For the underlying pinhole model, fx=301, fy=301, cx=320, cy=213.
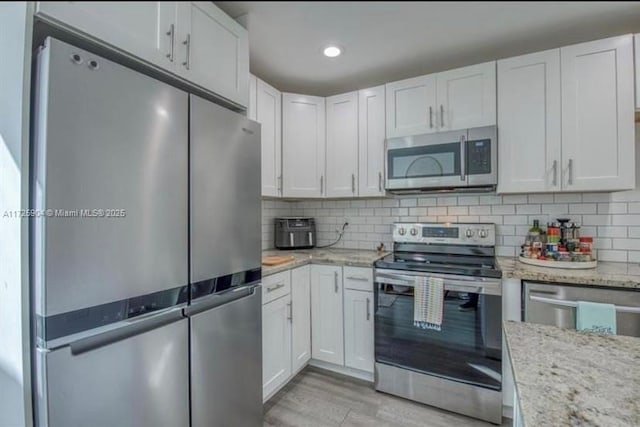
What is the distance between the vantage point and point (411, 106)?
2.13 meters

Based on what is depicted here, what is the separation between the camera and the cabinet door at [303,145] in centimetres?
231

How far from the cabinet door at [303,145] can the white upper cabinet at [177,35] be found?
1.06 m

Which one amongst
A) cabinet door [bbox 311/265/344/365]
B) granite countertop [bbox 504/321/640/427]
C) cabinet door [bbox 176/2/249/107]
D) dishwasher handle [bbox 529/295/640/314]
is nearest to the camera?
granite countertop [bbox 504/321/640/427]

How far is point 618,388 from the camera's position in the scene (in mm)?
623

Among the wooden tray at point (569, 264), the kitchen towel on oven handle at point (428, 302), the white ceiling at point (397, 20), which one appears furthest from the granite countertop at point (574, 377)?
the wooden tray at point (569, 264)

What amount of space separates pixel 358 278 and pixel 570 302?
3.73ft

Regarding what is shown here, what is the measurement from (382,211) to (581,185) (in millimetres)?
1285

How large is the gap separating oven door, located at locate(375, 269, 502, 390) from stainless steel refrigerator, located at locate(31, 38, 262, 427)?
103cm

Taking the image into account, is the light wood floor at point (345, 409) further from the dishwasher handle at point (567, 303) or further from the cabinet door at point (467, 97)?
the cabinet door at point (467, 97)

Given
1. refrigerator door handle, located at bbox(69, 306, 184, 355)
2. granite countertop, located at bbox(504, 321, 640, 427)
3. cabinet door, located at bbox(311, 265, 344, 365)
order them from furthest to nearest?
cabinet door, located at bbox(311, 265, 344, 365) → refrigerator door handle, located at bbox(69, 306, 184, 355) → granite countertop, located at bbox(504, 321, 640, 427)

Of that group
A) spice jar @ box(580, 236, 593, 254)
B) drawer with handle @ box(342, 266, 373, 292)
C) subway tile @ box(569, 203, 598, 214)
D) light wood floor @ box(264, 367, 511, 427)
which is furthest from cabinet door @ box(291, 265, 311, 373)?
subway tile @ box(569, 203, 598, 214)

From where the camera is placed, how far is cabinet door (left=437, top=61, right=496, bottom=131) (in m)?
1.89

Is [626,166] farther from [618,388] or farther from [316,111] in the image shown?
Answer: [316,111]

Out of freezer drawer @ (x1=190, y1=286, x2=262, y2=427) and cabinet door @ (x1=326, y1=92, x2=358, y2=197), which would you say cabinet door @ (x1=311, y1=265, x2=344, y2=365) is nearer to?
cabinet door @ (x1=326, y1=92, x2=358, y2=197)
